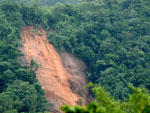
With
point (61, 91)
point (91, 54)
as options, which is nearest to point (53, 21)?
point (91, 54)

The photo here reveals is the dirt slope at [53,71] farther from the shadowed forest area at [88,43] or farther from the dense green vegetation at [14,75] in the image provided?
the dense green vegetation at [14,75]

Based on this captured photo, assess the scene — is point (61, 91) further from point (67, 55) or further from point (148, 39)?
point (148, 39)

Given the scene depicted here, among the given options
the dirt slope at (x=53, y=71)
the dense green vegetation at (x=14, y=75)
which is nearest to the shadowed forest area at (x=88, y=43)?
the dense green vegetation at (x=14, y=75)

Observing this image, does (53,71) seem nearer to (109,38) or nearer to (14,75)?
(14,75)

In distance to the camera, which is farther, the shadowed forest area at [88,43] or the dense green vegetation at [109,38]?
the dense green vegetation at [109,38]

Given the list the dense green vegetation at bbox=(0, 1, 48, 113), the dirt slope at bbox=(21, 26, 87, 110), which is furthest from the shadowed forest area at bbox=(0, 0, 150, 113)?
the dirt slope at bbox=(21, 26, 87, 110)
